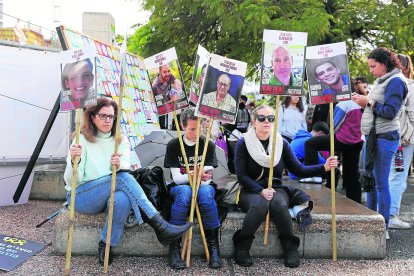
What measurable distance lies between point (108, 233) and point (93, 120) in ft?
3.22

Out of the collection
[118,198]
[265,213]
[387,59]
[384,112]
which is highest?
[387,59]

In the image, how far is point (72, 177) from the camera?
355 cm

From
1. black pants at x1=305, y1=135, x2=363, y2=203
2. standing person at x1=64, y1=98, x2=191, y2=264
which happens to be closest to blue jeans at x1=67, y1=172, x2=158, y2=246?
standing person at x1=64, y1=98, x2=191, y2=264

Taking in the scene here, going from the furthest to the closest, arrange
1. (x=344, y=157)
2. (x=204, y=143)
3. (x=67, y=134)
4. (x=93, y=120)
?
1. (x=67, y=134)
2. (x=344, y=157)
3. (x=204, y=143)
4. (x=93, y=120)

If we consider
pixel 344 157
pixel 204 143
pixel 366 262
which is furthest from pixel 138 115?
pixel 366 262

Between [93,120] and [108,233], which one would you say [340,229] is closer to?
[108,233]

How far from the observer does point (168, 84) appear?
13.0 ft

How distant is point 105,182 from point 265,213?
4.54ft

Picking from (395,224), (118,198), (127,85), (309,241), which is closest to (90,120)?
(118,198)

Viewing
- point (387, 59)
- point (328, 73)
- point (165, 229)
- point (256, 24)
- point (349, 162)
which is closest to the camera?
point (165, 229)

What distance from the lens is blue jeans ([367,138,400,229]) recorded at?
418 cm

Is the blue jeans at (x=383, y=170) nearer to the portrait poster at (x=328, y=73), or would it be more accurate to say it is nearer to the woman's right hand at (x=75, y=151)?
the portrait poster at (x=328, y=73)

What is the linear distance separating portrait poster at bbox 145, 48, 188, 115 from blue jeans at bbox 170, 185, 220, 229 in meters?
0.76

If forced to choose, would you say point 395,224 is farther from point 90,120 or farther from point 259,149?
point 90,120
